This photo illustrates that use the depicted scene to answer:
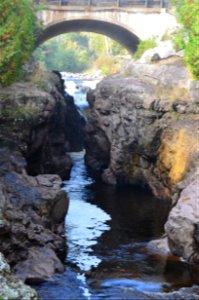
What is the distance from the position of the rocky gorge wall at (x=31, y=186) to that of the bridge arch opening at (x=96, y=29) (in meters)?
9.08

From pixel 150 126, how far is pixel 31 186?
11.8m

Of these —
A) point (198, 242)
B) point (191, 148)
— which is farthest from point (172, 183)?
point (198, 242)

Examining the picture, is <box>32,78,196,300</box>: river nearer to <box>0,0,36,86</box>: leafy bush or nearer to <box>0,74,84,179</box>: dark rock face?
<box>0,74,84,179</box>: dark rock face

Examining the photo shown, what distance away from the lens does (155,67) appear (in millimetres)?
37031

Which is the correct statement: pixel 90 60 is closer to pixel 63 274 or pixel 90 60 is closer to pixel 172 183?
pixel 172 183

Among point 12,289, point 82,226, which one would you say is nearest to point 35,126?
point 82,226

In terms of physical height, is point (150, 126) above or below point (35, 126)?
above

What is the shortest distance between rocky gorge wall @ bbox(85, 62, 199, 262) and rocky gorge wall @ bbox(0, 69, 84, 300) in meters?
3.98

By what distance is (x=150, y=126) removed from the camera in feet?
112

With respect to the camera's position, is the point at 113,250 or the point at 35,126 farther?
the point at 35,126

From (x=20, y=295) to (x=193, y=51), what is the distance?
19.5 meters

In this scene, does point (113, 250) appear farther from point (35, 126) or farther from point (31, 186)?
point (35, 126)

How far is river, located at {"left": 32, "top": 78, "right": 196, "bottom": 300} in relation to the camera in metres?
18.8

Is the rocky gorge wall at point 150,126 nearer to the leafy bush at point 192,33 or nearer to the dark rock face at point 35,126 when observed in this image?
the dark rock face at point 35,126
